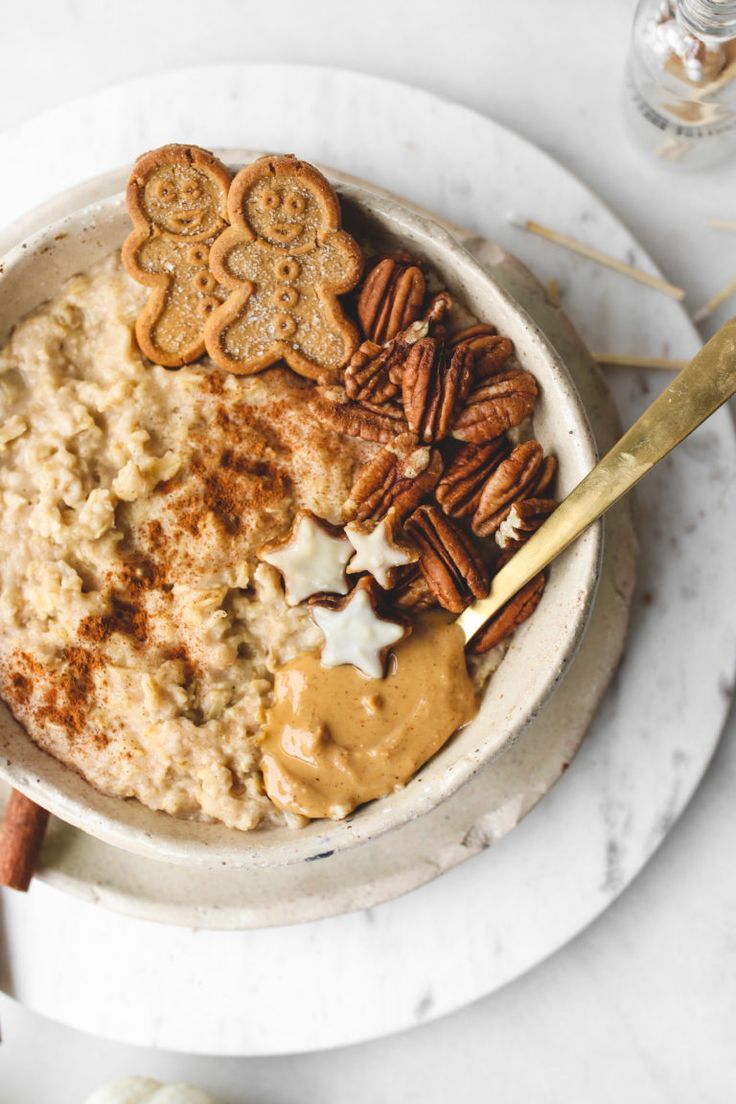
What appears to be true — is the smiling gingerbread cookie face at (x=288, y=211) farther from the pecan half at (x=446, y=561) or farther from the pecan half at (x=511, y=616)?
the pecan half at (x=511, y=616)

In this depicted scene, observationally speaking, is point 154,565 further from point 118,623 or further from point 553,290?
point 553,290

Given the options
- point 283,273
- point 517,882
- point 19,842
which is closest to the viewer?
point 283,273

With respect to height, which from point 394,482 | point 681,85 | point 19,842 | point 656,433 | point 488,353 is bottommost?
point 19,842

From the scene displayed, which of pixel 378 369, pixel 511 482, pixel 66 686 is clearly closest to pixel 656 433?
pixel 511 482

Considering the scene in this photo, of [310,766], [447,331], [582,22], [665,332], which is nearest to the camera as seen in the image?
[310,766]

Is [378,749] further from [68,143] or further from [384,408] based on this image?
[68,143]

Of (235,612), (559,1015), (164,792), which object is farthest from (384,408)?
(559,1015)
